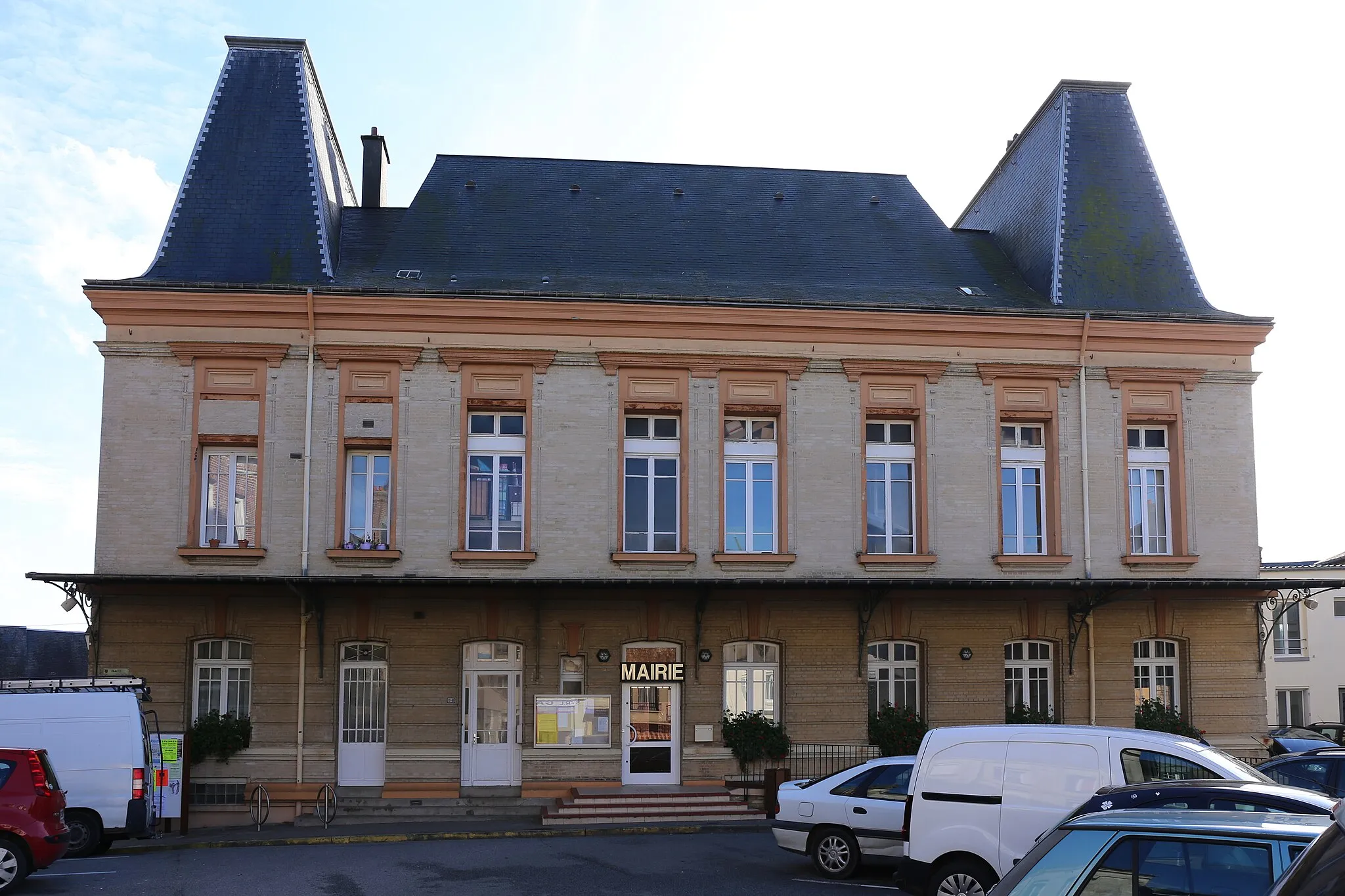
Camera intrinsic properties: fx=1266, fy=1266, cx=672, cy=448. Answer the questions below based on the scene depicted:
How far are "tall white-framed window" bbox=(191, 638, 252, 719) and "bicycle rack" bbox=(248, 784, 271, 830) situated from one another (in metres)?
1.48

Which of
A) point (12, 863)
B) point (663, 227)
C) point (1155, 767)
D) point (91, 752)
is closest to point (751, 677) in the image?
point (663, 227)

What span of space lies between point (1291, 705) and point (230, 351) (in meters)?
38.8

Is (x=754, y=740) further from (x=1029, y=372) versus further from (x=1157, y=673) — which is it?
(x=1029, y=372)

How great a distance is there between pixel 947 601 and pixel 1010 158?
1213 centimetres

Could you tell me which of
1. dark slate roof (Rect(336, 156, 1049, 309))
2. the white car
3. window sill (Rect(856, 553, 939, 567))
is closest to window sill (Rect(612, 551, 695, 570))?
window sill (Rect(856, 553, 939, 567))

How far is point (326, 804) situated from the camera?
21.8m

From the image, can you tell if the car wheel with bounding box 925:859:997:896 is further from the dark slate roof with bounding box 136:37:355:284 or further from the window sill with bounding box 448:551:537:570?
the dark slate roof with bounding box 136:37:355:284

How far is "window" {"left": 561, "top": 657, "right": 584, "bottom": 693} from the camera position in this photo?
23.1 meters

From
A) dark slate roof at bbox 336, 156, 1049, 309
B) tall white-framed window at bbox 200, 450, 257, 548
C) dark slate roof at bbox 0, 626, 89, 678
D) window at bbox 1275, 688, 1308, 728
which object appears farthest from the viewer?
window at bbox 1275, 688, 1308, 728

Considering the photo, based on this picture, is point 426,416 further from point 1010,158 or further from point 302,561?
Answer: point 1010,158

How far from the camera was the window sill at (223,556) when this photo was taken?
73.3 ft

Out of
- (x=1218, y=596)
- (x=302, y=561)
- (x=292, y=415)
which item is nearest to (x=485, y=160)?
(x=292, y=415)

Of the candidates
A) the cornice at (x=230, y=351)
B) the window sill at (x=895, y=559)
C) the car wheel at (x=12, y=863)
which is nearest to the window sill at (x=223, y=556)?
the cornice at (x=230, y=351)

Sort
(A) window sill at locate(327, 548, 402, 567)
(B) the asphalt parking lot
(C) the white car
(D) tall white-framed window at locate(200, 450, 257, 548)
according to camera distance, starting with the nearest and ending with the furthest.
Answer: (B) the asphalt parking lot < (C) the white car < (A) window sill at locate(327, 548, 402, 567) < (D) tall white-framed window at locate(200, 450, 257, 548)
